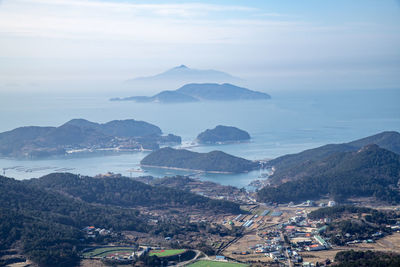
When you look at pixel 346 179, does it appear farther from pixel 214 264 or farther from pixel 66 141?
pixel 66 141

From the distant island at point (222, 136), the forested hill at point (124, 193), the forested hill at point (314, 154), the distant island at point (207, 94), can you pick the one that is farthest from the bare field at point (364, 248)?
the distant island at point (207, 94)

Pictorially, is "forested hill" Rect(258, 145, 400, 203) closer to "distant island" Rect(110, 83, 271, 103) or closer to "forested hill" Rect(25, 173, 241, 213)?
"forested hill" Rect(25, 173, 241, 213)

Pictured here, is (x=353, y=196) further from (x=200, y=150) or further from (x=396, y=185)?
(x=200, y=150)

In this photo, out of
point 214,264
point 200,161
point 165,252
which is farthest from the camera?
point 200,161

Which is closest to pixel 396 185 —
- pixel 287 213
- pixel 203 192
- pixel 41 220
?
pixel 287 213

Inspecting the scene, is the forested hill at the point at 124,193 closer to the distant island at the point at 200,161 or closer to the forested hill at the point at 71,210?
the forested hill at the point at 71,210

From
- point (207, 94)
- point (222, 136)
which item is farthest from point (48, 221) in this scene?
point (207, 94)
